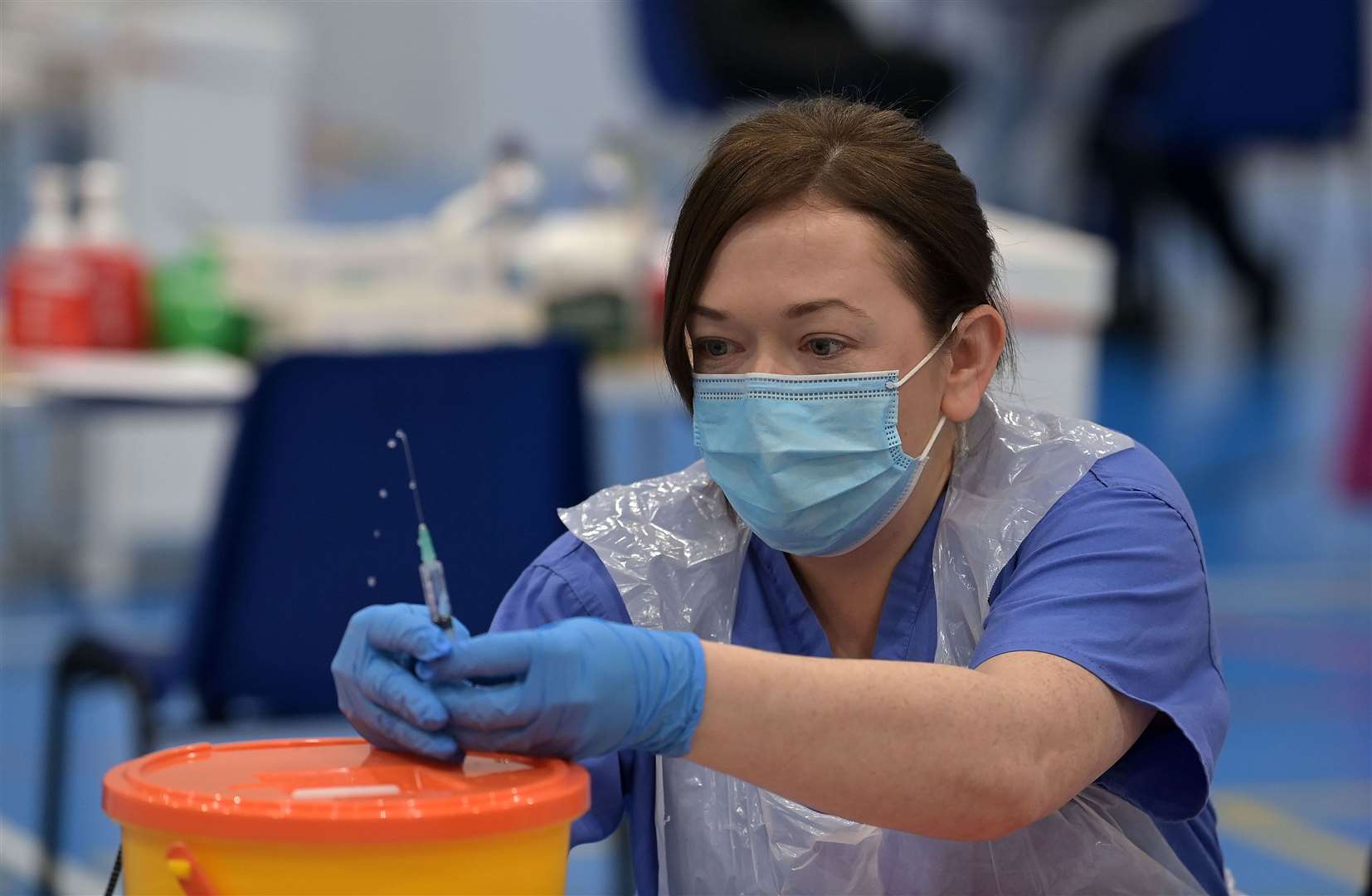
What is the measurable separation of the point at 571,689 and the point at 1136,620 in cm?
49

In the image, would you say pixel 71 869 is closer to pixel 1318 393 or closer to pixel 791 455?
pixel 791 455

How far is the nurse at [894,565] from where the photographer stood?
46.5 inches

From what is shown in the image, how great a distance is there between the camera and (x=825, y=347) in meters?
1.37

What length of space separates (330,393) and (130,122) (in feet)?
10.7

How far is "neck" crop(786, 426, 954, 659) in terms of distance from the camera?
148 centimetres

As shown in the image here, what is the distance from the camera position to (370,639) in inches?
40.3

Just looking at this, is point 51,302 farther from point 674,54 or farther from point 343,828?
point 674,54

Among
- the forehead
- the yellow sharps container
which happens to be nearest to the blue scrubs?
the forehead

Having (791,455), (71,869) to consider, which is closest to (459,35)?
(71,869)

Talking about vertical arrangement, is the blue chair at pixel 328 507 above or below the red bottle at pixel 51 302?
below

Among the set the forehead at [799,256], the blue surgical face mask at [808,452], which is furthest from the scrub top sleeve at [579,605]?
the forehead at [799,256]

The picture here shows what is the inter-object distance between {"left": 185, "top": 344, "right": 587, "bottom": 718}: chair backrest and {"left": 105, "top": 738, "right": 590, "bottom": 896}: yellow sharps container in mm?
1202

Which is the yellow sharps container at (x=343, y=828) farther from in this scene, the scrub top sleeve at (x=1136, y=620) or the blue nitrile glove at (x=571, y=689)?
the scrub top sleeve at (x=1136, y=620)

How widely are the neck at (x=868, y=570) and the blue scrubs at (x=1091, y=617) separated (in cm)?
2
